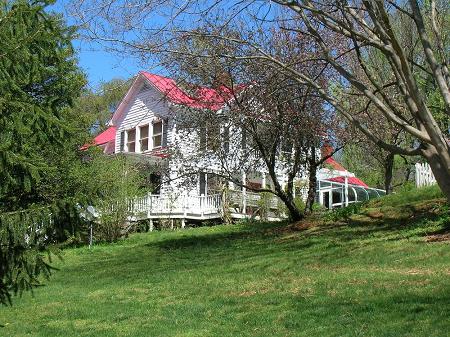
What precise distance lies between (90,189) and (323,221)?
1094 centimetres

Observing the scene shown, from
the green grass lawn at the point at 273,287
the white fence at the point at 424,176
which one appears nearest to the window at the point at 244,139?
the green grass lawn at the point at 273,287

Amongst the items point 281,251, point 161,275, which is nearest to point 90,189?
point 161,275

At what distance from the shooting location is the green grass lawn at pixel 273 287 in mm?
7328

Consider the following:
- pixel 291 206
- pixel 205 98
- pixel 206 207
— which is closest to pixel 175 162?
pixel 205 98

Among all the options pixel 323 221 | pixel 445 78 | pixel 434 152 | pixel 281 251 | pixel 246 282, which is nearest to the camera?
pixel 434 152

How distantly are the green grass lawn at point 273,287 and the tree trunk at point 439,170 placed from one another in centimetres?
147

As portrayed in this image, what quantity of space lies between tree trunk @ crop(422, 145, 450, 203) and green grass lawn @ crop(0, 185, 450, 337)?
1.47 metres

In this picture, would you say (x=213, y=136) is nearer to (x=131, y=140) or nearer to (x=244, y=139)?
(x=244, y=139)

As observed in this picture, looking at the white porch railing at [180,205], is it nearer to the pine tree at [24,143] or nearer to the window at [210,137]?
the window at [210,137]

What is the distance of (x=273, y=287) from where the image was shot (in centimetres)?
966

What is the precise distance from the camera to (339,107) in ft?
23.2

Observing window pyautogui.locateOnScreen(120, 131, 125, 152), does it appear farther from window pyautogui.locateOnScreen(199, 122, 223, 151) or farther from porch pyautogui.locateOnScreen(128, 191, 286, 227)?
window pyautogui.locateOnScreen(199, 122, 223, 151)

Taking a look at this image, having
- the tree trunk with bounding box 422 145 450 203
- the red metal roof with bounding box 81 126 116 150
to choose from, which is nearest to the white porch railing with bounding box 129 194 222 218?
the red metal roof with bounding box 81 126 116 150

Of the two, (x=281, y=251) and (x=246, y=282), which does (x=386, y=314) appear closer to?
(x=246, y=282)
